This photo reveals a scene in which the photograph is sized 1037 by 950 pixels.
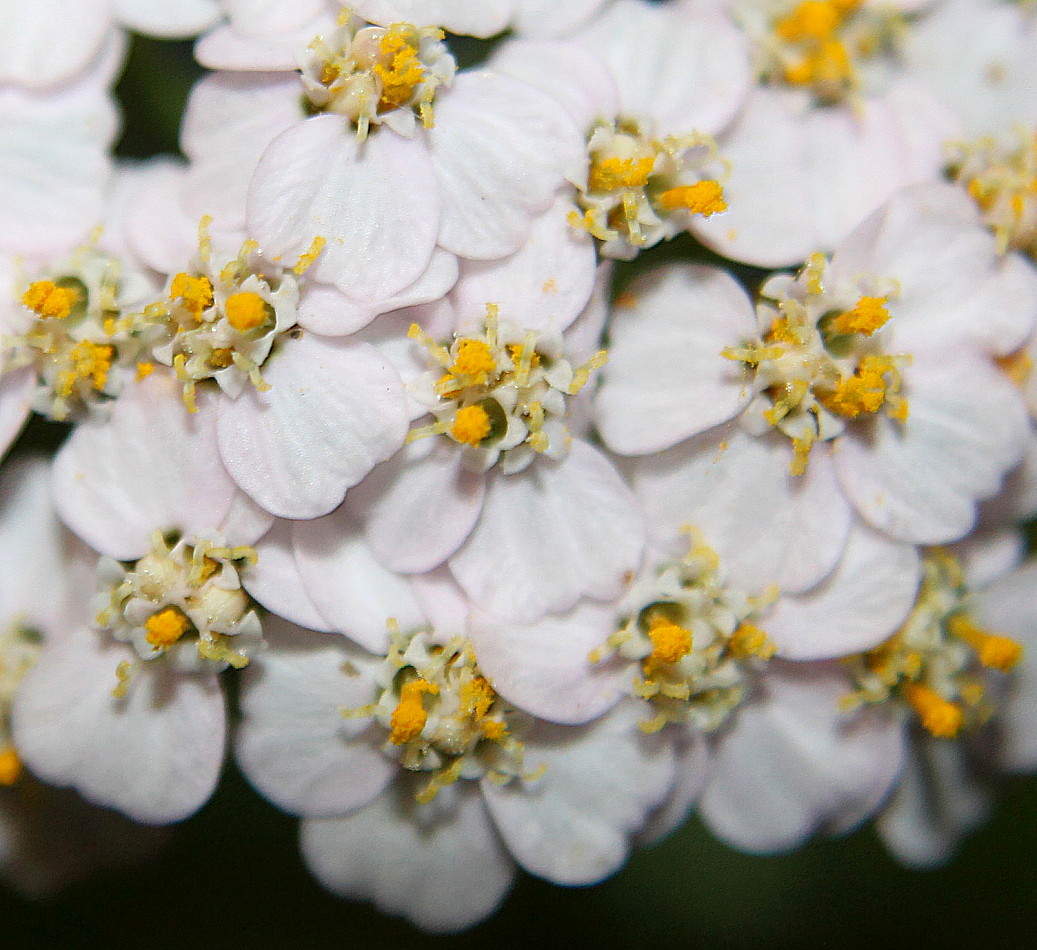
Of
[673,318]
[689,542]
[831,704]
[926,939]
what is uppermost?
[673,318]

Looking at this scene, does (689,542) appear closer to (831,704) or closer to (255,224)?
(831,704)

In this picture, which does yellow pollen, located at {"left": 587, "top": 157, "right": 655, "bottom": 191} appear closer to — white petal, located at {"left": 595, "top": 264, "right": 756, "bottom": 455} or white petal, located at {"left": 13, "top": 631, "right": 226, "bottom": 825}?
white petal, located at {"left": 595, "top": 264, "right": 756, "bottom": 455}

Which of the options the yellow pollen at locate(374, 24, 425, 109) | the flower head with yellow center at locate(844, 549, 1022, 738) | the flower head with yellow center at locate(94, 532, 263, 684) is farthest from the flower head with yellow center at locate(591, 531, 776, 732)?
the yellow pollen at locate(374, 24, 425, 109)

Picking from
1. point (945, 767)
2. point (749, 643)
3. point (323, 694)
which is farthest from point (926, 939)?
point (323, 694)

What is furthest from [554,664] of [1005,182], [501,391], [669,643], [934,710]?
[1005,182]

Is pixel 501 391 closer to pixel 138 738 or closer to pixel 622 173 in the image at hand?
pixel 622 173

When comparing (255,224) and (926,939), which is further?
(926,939)
